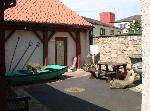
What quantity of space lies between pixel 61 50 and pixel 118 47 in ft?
14.2

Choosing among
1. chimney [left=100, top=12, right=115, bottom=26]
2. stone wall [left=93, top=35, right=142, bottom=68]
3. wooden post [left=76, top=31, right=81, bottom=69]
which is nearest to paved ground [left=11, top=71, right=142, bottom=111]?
stone wall [left=93, top=35, right=142, bottom=68]

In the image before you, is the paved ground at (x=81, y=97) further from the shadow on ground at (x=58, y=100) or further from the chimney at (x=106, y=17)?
the chimney at (x=106, y=17)

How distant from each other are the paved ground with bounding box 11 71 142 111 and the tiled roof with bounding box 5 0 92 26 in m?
5.06

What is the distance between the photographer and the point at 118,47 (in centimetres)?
1388

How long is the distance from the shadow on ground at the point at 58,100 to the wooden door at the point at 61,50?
522 cm

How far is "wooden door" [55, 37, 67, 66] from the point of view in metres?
14.1

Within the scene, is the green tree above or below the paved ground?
above

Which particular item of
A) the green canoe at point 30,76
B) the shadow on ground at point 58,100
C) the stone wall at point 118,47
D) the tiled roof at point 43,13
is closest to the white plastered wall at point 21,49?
the tiled roof at point 43,13

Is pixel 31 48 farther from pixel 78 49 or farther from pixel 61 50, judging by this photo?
pixel 78 49

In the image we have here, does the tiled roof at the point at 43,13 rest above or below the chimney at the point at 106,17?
below

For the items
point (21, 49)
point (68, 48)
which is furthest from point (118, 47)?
point (21, 49)

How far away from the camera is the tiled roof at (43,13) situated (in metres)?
12.5

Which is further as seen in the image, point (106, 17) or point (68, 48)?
point (106, 17)

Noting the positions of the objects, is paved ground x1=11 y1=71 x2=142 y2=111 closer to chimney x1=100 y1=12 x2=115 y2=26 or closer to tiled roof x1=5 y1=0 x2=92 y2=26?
tiled roof x1=5 y1=0 x2=92 y2=26
